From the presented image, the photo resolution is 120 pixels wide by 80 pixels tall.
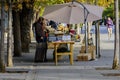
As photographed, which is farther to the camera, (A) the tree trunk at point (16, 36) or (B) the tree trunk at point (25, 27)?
(B) the tree trunk at point (25, 27)

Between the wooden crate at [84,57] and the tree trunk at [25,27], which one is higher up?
the tree trunk at [25,27]

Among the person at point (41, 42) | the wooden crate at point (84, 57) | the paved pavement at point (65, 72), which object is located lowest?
the paved pavement at point (65, 72)

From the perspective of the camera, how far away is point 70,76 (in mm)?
14578

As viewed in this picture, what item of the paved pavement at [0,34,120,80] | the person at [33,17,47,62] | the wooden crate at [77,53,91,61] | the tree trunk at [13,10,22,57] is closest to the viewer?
the paved pavement at [0,34,120,80]

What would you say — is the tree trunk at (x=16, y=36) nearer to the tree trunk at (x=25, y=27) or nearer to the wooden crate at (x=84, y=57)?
the tree trunk at (x=25, y=27)

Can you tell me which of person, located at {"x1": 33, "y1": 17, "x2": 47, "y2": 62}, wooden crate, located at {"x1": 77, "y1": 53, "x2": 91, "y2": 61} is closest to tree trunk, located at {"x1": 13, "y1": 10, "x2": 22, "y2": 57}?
person, located at {"x1": 33, "y1": 17, "x2": 47, "y2": 62}

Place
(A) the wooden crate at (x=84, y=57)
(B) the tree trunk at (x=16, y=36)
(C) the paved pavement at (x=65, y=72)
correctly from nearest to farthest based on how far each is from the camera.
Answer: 1. (C) the paved pavement at (x=65, y=72)
2. (A) the wooden crate at (x=84, y=57)
3. (B) the tree trunk at (x=16, y=36)

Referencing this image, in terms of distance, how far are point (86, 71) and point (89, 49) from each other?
16.8 feet

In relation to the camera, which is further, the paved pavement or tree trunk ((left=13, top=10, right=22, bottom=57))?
tree trunk ((left=13, top=10, right=22, bottom=57))

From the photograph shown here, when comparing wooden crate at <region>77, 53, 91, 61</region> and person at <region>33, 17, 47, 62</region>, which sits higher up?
person at <region>33, 17, 47, 62</region>

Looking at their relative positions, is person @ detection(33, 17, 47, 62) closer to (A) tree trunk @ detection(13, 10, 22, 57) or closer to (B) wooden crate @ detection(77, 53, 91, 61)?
(B) wooden crate @ detection(77, 53, 91, 61)

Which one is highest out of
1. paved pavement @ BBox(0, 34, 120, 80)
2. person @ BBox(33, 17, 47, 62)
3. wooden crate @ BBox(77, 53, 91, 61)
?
person @ BBox(33, 17, 47, 62)

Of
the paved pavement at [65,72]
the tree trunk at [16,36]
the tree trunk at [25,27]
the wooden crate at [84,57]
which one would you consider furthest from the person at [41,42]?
the tree trunk at [25,27]

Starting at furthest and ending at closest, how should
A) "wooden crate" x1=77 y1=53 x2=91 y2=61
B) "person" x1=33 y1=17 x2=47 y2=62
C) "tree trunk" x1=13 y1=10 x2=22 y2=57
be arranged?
"tree trunk" x1=13 y1=10 x2=22 y2=57 < "person" x1=33 y1=17 x2=47 y2=62 < "wooden crate" x1=77 y1=53 x2=91 y2=61
